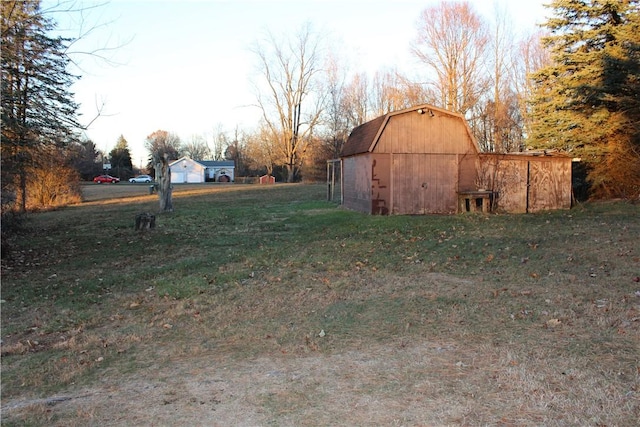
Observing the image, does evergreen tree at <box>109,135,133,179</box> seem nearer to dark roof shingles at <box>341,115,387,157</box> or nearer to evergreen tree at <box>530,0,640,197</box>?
dark roof shingles at <box>341,115,387,157</box>

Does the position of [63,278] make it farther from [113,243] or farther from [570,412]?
[570,412]

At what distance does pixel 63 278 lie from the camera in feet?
29.9

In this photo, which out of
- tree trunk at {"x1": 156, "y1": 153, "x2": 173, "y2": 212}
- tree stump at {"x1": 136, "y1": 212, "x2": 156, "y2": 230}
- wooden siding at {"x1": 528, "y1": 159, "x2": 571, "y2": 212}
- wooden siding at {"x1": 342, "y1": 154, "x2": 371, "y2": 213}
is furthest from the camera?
tree trunk at {"x1": 156, "y1": 153, "x2": 173, "y2": 212}

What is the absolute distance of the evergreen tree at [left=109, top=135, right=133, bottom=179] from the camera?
279ft

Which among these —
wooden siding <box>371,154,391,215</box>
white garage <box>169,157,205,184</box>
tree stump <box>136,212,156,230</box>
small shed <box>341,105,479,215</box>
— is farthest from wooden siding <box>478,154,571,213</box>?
white garage <box>169,157,205,184</box>

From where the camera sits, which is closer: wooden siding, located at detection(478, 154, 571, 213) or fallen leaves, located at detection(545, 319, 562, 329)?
fallen leaves, located at detection(545, 319, 562, 329)

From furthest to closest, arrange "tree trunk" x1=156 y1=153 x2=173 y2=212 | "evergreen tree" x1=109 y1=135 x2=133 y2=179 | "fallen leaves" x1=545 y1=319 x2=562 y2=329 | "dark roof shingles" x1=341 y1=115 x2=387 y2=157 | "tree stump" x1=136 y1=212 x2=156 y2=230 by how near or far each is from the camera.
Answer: "evergreen tree" x1=109 y1=135 x2=133 y2=179 < "tree trunk" x1=156 y1=153 x2=173 y2=212 < "dark roof shingles" x1=341 y1=115 x2=387 y2=157 < "tree stump" x1=136 y1=212 x2=156 y2=230 < "fallen leaves" x1=545 y1=319 x2=562 y2=329

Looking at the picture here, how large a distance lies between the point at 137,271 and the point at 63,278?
1270 mm

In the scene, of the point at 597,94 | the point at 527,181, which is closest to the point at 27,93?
the point at 527,181

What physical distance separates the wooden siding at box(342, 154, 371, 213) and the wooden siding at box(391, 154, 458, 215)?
3.28 ft

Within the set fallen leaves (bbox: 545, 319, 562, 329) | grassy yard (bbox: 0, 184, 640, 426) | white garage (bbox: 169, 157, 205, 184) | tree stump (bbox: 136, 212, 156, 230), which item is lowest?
grassy yard (bbox: 0, 184, 640, 426)

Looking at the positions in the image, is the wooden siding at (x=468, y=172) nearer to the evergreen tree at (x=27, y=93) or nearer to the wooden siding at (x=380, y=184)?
the wooden siding at (x=380, y=184)

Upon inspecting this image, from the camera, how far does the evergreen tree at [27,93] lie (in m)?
9.20

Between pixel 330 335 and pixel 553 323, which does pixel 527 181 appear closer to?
pixel 553 323
